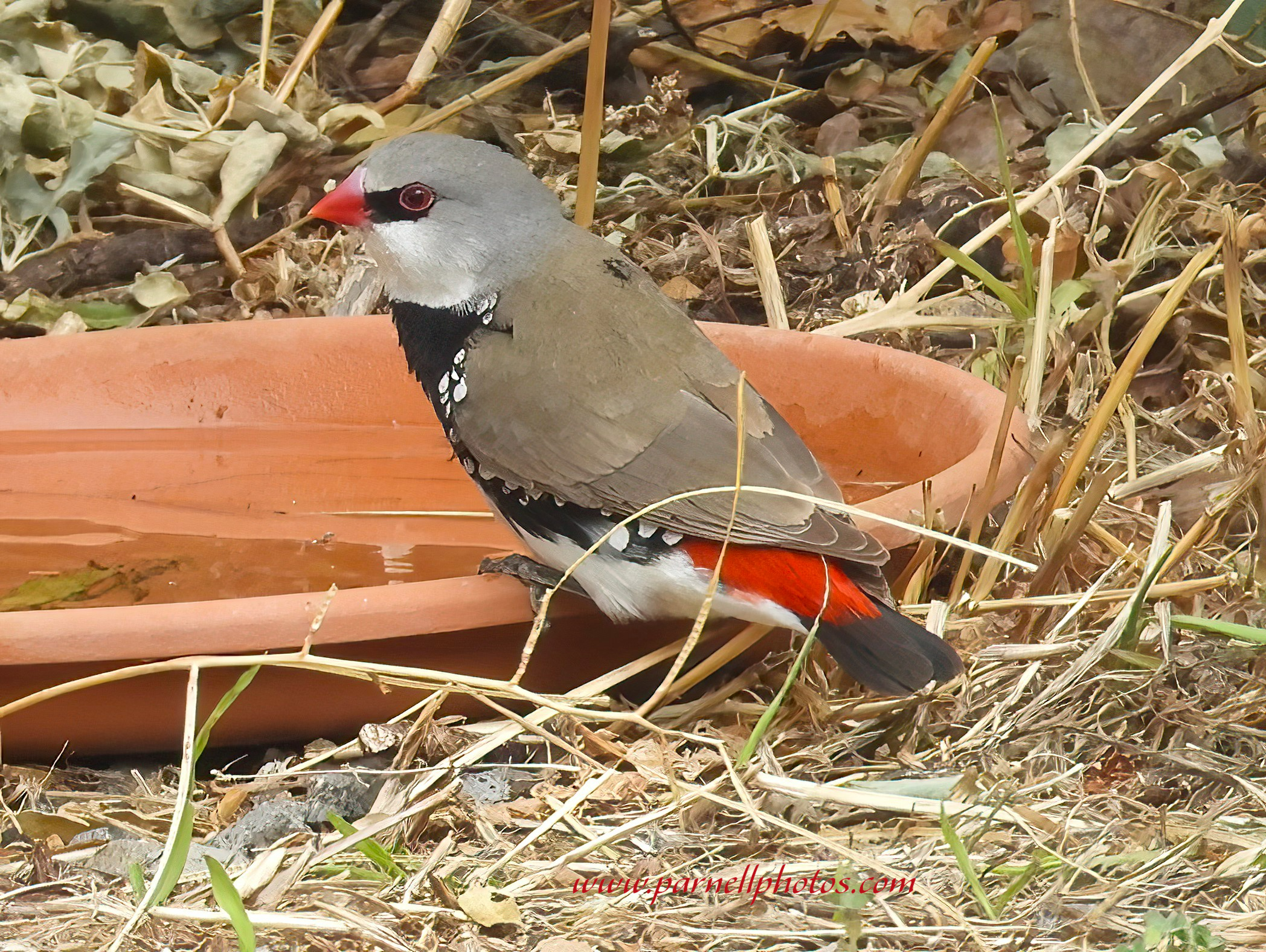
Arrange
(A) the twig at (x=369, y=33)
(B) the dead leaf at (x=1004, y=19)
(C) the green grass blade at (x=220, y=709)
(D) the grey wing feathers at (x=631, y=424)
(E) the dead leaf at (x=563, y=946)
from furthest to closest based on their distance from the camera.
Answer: (A) the twig at (x=369, y=33)
(B) the dead leaf at (x=1004, y=19)
(D) the grey wing feathers at (x=631, y=424)
(C) the green grass blade at (x=220, y=709)
(E) the dead leaf at (x=563, y=946)

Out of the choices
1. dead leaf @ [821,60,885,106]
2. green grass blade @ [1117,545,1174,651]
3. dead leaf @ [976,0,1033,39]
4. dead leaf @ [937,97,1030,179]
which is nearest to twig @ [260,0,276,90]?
dead leaf @ [821,60,885,106]

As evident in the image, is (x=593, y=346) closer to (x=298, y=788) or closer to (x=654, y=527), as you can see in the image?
(x=654, y=527)

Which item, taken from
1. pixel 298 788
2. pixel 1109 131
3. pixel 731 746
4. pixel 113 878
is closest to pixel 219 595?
pixel 298 788

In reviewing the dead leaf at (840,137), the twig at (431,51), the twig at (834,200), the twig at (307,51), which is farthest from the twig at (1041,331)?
the twig at (307,51)

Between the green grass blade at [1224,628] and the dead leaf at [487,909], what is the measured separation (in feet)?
3.70

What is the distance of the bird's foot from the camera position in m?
2.34

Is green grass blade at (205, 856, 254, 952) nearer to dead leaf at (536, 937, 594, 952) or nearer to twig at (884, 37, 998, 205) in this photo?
dead leaf at (536, 937, 594, 952)

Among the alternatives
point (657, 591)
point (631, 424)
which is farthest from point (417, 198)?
point (657, 591)

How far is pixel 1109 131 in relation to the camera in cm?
345

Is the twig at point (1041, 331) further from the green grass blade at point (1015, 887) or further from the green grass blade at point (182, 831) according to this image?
the green grass blade at point (182, 831)

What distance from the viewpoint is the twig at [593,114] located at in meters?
3.17

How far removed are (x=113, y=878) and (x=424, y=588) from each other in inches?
23.9

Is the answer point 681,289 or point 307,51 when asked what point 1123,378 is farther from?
point 307,51

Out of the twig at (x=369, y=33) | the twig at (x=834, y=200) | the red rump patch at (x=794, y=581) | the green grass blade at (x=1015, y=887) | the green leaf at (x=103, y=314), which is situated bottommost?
the green leaf at (x=103, y=314)
